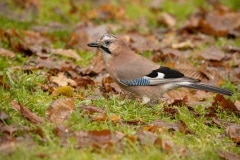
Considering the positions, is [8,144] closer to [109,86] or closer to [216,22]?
[109,86]

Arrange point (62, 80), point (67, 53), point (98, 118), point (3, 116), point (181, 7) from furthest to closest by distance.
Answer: point (181, 7)
point (67, 53)
point (62, 80)
point (98, 118)
point (3, 116)

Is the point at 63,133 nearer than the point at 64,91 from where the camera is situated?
Yes

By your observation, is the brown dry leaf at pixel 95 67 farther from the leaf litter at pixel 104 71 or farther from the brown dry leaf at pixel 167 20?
the brown dry leaf at pixel 167 20

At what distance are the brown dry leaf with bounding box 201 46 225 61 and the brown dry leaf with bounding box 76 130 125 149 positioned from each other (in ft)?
11.8

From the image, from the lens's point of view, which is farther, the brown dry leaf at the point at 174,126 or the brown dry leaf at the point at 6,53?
the brown dry leaf at the point at 6,53

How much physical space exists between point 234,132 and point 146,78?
46.9 inches

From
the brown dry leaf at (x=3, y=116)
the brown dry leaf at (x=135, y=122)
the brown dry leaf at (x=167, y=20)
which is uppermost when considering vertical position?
the brown dry leaf at (x=167, y=20)

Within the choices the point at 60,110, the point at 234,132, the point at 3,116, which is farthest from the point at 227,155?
the point at 3,116

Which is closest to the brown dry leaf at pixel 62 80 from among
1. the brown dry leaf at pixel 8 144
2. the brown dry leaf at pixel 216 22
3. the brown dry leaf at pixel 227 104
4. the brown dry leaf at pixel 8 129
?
the brown dry leaf at pixel 227 104

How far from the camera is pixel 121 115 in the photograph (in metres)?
6.00

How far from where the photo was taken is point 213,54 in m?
8.71

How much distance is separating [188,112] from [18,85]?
68.3 inches

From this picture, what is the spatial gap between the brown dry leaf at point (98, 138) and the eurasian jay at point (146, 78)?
142cm

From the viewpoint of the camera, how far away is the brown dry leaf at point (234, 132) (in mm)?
5660
